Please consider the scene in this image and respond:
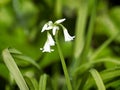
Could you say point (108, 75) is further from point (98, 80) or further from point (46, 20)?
point (46, 20)

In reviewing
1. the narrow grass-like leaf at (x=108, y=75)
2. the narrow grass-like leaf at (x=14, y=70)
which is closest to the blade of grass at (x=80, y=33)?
the narrow grass-like leaf at (x=108, y=75)

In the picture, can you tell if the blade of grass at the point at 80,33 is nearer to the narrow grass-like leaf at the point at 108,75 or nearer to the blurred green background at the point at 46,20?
the blurred green background at the point at 46,20

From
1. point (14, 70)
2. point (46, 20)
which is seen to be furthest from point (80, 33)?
point (14, 70)

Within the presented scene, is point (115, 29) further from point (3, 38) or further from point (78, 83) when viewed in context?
point (78, 83)

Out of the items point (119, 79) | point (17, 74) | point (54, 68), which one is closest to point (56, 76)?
point (54, 68)

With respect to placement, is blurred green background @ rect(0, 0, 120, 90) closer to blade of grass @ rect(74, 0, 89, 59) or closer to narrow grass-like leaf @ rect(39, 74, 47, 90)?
blade of grass @ rect(74, 0, 89, 59)

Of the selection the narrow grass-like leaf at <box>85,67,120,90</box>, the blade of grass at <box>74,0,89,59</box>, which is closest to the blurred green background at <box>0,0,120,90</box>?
the blade of grass at <box>74,0,89,59</box>
